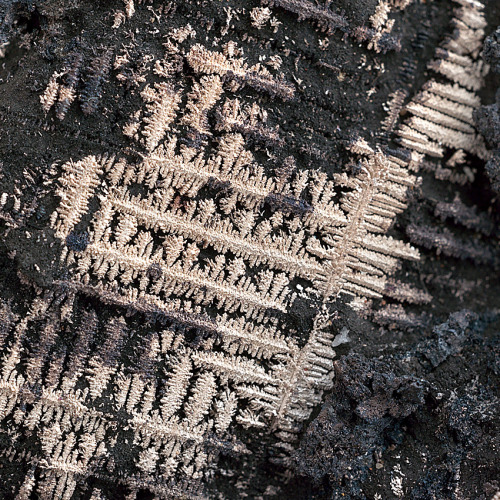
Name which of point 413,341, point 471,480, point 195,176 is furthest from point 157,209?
point 471,480

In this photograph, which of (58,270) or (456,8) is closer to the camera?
(58,270)

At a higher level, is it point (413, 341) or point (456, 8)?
point (456, 8)

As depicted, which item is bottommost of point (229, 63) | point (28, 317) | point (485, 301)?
point (28, 317)

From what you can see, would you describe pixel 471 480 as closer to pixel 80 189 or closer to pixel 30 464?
pixel 30 464

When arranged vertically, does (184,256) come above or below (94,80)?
below

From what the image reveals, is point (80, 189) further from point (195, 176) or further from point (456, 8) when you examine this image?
point (456, 8)

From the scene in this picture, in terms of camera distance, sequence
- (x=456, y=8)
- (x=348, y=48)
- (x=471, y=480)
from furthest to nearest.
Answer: (x=456, y=8) < (x=348, y=48) < (x=471, y=480)

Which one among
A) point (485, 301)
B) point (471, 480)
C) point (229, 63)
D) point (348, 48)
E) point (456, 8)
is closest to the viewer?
point (471, 480)
